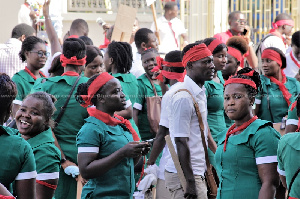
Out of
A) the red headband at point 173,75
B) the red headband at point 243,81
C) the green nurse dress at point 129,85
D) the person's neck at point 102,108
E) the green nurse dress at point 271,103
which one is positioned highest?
the red headband at point 243,81

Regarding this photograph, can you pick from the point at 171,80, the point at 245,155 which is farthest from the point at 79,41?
the point at 245,155

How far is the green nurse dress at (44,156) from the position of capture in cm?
541

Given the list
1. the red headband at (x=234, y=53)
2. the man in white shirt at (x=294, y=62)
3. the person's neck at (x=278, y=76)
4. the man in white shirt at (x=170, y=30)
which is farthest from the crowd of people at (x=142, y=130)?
the man in white shirt at (x=170, y=30)

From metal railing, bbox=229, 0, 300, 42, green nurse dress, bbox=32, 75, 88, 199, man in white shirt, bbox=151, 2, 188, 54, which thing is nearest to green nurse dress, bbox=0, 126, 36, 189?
green nurse dress, bbox=32, 75, 88, 199

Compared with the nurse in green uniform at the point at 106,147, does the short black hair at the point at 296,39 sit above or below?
above

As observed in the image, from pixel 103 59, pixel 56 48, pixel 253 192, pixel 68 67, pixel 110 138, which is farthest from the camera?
pixel 56 48

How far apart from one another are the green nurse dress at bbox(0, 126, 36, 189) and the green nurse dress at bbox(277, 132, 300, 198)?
5.72 ft

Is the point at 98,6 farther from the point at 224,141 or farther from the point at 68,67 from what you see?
the point at 224,141

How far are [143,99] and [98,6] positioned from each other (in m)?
9.47

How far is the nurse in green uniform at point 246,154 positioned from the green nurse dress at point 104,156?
2.53 feet

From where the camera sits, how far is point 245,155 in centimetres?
514

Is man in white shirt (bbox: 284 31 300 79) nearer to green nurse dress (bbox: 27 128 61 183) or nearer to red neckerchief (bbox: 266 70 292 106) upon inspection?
red neckerchief (bbox: 266 70 292 106)

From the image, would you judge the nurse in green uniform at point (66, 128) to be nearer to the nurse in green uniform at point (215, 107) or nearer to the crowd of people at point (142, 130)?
the crowd of people at point (142, 130)

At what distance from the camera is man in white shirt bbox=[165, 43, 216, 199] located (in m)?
6.00
